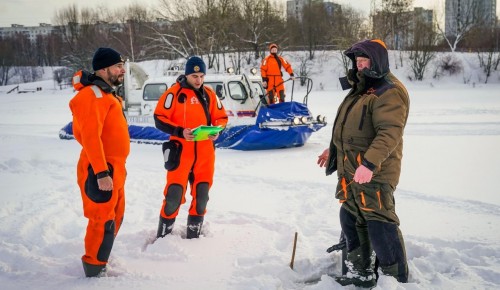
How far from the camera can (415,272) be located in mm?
3102

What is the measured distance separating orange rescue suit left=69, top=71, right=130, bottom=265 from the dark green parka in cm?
165

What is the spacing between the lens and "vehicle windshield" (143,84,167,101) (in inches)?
406

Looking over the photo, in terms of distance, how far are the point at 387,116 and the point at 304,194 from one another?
121 inches

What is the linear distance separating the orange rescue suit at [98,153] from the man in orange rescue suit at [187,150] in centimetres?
65

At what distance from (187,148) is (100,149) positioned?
3.34ft

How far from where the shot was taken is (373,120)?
2691mm

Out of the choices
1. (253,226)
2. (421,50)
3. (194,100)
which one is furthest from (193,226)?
(421,50)

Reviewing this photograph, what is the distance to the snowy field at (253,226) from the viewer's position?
3.18 meters

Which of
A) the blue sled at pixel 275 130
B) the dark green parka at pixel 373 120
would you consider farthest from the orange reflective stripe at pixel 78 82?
the blue sled at pixel 275 130

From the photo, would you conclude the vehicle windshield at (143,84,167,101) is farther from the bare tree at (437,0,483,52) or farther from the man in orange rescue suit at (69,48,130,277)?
the bare tree at (437,0,483,52)

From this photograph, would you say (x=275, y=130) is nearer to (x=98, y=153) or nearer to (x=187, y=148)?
(x=187, y=148)

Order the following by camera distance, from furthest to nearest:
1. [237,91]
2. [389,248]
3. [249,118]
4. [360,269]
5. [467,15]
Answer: [467,15], [237,91], [249,118], [360,269], [389,248]

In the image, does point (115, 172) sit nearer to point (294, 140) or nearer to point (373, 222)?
point (373, 222)

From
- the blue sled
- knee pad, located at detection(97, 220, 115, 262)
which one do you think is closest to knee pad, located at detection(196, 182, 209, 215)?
knee pad, located at detection(97, 220, 115, 262)
